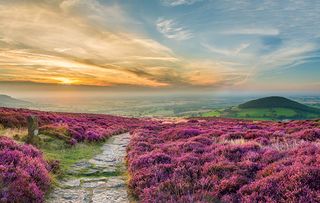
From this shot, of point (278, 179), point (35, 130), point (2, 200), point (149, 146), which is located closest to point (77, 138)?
point (35, 130)

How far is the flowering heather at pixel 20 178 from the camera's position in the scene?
794 centimetres

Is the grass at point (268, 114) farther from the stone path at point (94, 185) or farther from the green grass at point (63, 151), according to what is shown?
the stone path at point (94, 185)

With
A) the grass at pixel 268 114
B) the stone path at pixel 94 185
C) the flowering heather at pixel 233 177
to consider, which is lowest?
the grass at pixel 268 114

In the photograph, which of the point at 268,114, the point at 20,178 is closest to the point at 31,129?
the point at 20,178

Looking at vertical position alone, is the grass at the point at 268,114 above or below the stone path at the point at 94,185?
below

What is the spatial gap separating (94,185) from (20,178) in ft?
10.7

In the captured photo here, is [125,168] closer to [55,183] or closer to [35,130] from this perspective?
[55,183]

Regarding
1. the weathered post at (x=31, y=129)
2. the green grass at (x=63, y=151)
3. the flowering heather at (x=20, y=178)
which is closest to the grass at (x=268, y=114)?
the green grass at (x=63, y=151)

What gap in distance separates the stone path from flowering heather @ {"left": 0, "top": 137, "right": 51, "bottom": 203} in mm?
705

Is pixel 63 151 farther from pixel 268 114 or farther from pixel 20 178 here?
pixel 268 114

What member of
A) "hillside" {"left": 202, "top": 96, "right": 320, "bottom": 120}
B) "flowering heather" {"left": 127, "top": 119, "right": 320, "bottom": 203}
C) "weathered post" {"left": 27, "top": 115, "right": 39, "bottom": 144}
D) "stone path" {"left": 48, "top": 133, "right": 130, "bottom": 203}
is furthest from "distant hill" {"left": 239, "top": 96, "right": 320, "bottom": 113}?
"flowering heather" {"left": 127, "top": 119, "right": 320, "bottom": 203}

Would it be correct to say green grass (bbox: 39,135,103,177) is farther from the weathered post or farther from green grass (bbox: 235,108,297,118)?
green grass (bbox: 235,108,297,118)

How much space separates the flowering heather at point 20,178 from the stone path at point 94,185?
70 centimetres

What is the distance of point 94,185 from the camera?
37.0 ft
